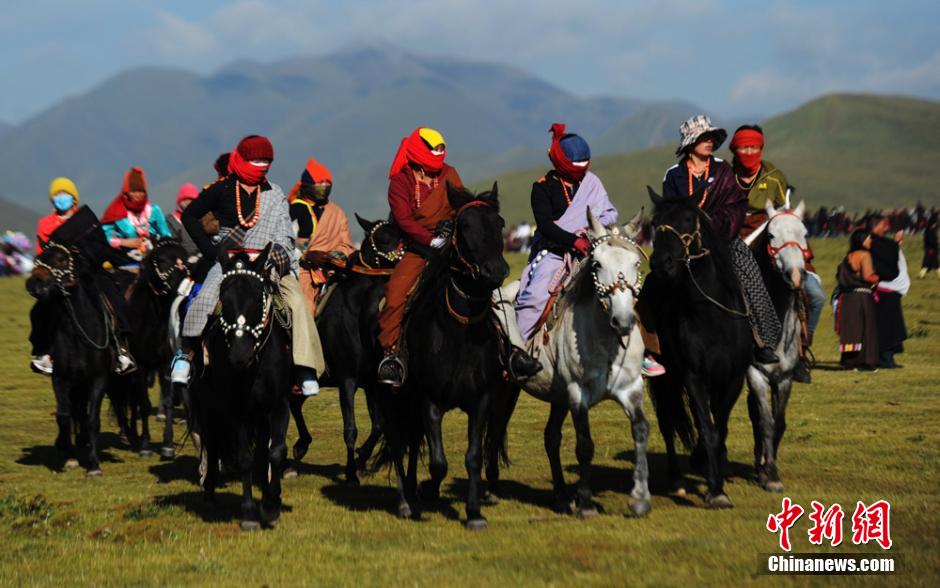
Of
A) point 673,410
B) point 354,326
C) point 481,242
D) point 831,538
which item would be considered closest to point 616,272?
point 481,242

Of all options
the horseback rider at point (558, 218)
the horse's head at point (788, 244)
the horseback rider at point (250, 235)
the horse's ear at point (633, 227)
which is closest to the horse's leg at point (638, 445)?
the horseback rider at point (558, 218)

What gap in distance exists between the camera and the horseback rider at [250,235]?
11188mm

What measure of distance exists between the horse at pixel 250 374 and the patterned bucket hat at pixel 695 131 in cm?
454

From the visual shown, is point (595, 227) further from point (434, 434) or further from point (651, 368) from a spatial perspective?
point (434, 434)

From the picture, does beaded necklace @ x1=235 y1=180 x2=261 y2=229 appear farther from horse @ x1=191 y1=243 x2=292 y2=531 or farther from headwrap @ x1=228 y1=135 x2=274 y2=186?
horse @ x1=191 y1=243 x2=292 y2=531

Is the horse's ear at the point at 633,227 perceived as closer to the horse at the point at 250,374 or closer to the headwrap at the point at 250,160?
the horse at the point at 250,374

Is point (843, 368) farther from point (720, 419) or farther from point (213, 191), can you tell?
point (213, 191)

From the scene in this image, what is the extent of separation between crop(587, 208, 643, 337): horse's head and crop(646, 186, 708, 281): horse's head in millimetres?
285

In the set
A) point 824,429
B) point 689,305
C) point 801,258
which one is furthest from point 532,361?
point 824,429

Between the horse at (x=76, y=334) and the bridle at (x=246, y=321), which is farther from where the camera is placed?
the horse at (x=76, y=334)

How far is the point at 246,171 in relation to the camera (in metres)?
11.6

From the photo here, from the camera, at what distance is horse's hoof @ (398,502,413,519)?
11.2 metres

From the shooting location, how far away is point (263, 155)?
1168 cm

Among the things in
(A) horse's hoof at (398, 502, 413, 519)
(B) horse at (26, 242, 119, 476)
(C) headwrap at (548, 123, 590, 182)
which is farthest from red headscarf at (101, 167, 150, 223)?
(A) horse's hoof at (398, 502, 413, 519)
